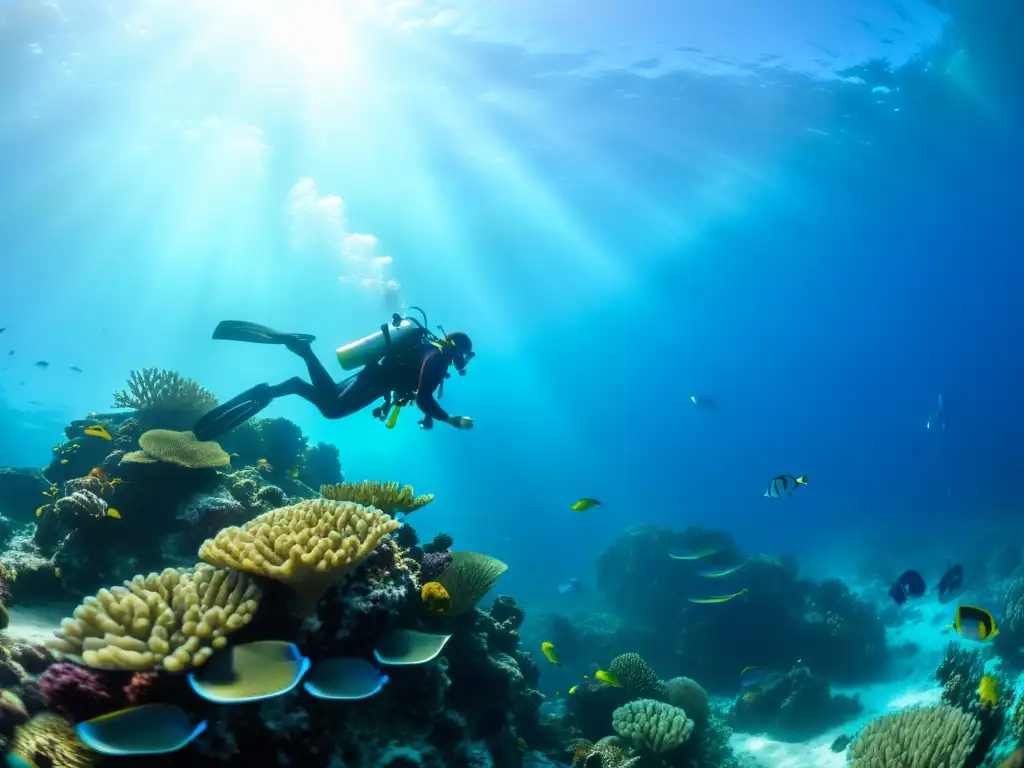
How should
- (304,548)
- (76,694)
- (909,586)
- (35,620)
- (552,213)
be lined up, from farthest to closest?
(552,213) < (909,586) < (35,620) < (304,548) < (76,694)

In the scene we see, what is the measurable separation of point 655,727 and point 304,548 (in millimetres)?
5499

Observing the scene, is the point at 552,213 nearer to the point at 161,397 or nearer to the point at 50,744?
the point at 161,397

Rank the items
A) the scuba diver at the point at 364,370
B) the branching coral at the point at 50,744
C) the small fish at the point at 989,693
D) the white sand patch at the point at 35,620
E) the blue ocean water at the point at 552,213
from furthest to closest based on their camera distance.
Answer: the blue ocean water at the point at 552,213, the scuba diver at the point at 364,370, the small fish at the point at 989,693, the white sand patch at the point at 35,620, the branching coral at the point at 50,744

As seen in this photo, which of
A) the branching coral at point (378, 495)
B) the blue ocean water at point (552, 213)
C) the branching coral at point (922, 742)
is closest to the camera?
the branching coral at point (922, 742)

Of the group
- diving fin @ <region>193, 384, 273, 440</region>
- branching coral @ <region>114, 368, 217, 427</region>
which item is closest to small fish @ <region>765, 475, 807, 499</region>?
diving fin @ <region>193, 384, 273, 440</region>

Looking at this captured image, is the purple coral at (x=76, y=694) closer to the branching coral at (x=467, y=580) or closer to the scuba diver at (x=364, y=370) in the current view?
the branching coral at (x=467, y=580)

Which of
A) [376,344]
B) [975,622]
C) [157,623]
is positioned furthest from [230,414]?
[975,622]

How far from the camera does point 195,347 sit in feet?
220

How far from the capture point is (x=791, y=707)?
458 inches

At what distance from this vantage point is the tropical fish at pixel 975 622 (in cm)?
479

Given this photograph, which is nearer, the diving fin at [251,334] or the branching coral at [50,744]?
the branching coral at [50,744]

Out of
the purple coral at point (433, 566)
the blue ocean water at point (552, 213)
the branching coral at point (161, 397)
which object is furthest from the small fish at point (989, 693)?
the blue ocean water at point (552, 213)

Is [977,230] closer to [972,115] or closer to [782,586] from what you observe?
[972,115]

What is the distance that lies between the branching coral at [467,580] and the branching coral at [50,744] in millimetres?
2864
